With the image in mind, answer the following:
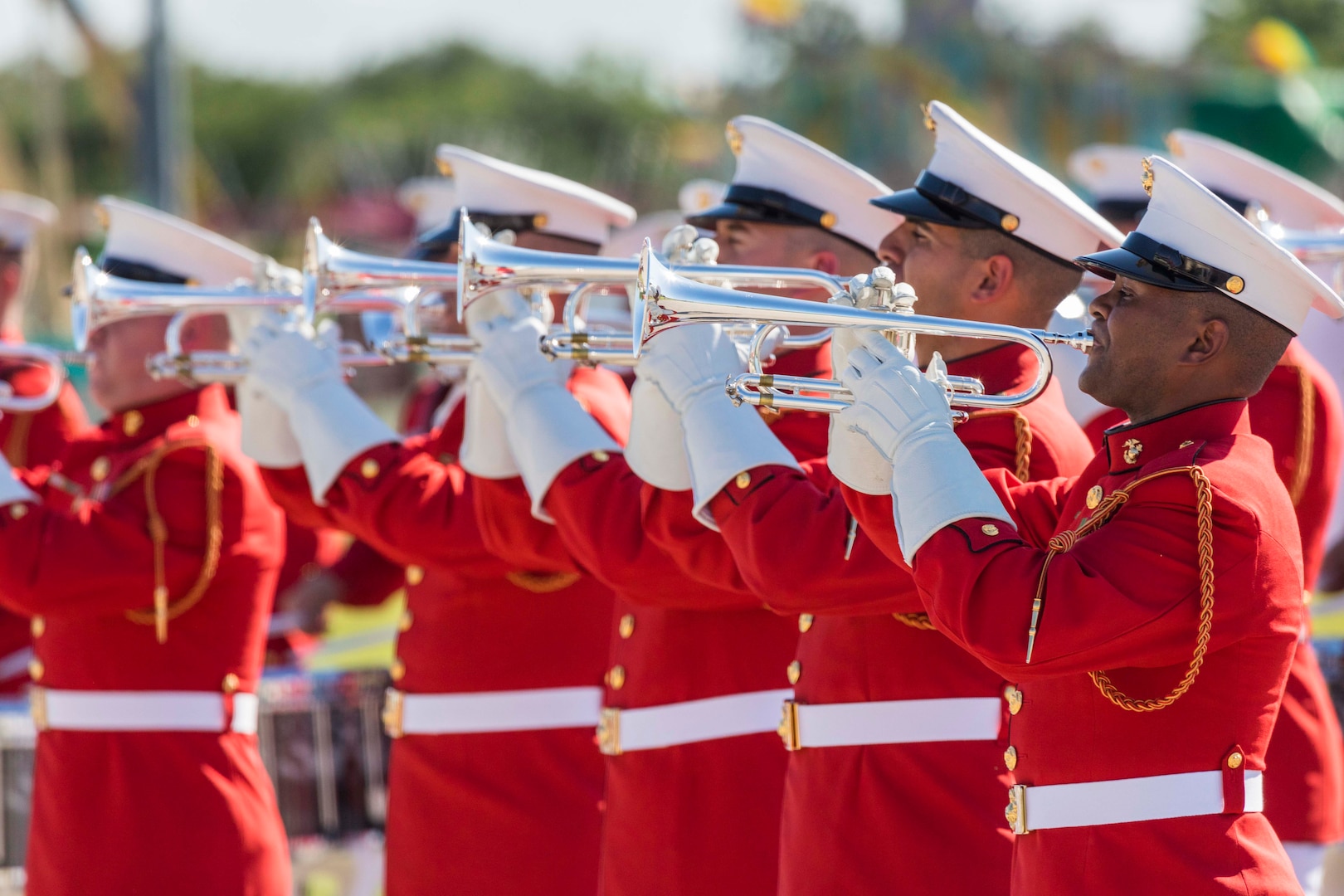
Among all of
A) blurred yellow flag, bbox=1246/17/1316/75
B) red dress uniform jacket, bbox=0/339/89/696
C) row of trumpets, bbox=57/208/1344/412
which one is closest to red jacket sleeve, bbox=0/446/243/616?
row of trumpets, bbox=57/208/1344/412

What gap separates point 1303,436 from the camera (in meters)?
4.38

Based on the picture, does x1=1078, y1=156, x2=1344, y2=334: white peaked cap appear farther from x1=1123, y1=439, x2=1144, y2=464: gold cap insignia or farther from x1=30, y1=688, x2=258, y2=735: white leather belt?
x1=30, y1=688, x2=258, y2=735: white leather belt

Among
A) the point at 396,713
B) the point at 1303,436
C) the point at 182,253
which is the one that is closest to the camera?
the point at 1303,436

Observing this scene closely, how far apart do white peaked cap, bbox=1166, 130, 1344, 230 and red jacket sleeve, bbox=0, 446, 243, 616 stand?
2986 mm

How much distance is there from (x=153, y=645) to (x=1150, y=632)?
305 cm

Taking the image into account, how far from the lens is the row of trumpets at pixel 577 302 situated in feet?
11.3

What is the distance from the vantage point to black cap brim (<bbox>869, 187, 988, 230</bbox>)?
3.84 m

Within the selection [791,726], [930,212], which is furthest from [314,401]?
[930,212]

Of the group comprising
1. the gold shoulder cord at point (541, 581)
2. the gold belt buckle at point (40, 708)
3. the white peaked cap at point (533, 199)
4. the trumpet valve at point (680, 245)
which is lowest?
the gold belt buckle at point (40, 708)

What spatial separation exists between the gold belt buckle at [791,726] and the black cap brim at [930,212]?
3.40 ft

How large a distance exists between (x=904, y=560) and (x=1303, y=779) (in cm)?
170

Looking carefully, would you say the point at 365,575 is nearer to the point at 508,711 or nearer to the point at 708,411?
the point at 508,711

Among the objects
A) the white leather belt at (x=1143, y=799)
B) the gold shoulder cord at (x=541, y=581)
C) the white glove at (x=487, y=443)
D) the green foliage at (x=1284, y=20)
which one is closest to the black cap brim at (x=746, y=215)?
the white glove at (x=487, y=443)

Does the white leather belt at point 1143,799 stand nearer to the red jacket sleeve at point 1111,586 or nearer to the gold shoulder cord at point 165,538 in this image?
the red jacket sleeve at point 1111,586
